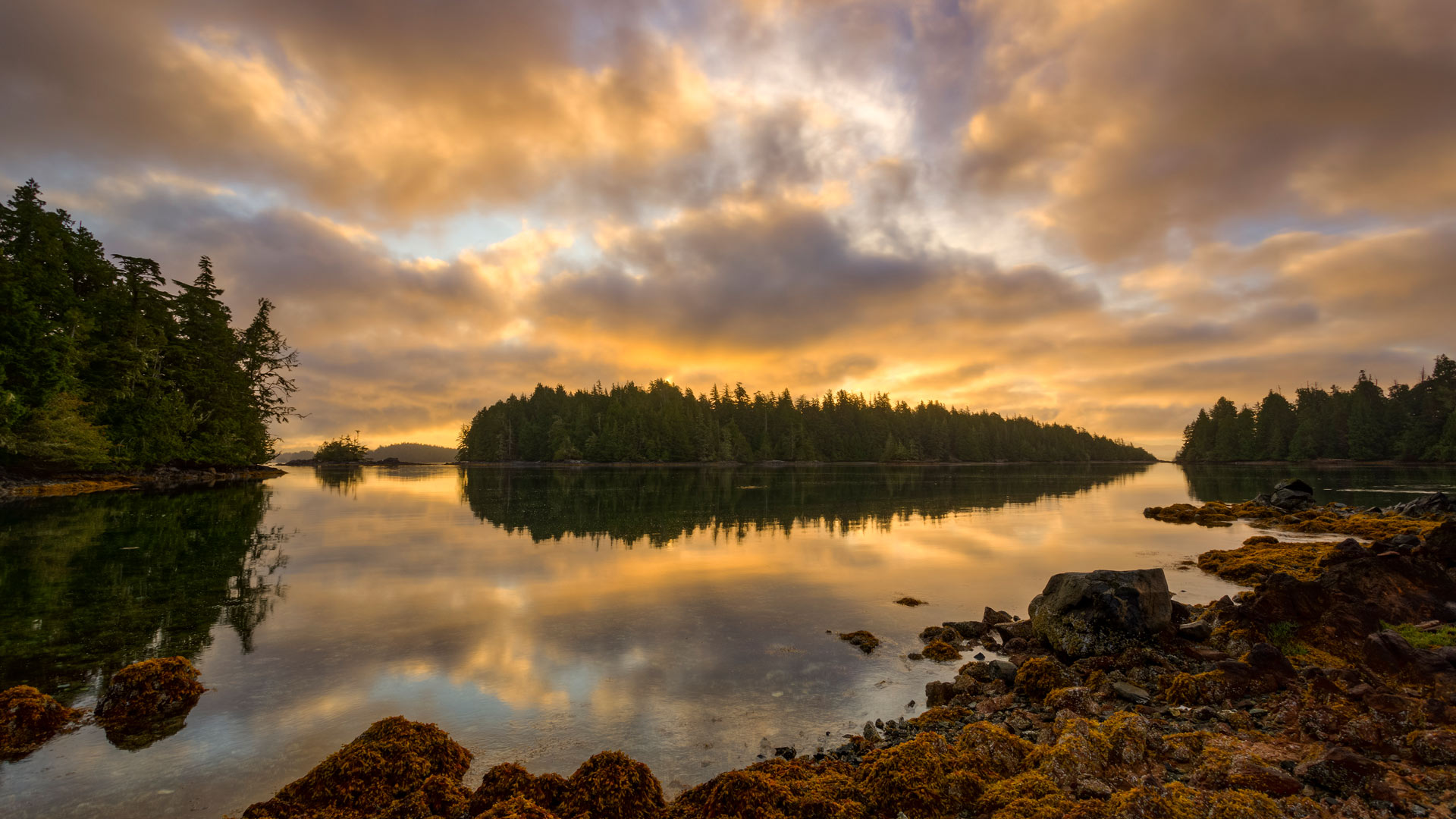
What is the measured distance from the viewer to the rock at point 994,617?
46.1ft

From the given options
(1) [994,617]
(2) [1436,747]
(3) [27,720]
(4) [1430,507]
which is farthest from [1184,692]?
(4) [1430,507]

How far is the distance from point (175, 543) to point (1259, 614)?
34587mm

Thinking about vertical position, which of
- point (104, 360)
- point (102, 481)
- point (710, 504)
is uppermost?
point (104, 360)

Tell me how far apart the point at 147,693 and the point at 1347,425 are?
19056cm

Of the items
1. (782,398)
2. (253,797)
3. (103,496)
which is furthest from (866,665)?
(782,398)

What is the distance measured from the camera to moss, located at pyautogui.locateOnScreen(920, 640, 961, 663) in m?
11.8

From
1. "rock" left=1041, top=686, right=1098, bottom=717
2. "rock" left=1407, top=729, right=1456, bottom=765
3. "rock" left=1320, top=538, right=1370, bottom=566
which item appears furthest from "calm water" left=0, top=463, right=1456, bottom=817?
"rock" left=1407, top=729, right=1456, bottom=765

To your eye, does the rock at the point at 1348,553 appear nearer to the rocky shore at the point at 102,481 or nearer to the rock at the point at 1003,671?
the rock at the point at 1003,671

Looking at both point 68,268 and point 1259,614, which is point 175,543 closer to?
point 1259,614

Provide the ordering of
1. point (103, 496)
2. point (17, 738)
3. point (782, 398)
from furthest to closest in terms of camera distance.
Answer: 1. point (782, 398)
2. point (103, 496)
3. point (17, 738)

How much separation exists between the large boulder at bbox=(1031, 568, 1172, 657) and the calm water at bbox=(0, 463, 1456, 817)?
9.14 ft

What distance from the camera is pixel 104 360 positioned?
163 feet

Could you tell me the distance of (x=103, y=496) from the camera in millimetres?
41188

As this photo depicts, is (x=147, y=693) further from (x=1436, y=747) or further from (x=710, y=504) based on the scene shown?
(x=710, y=504)
